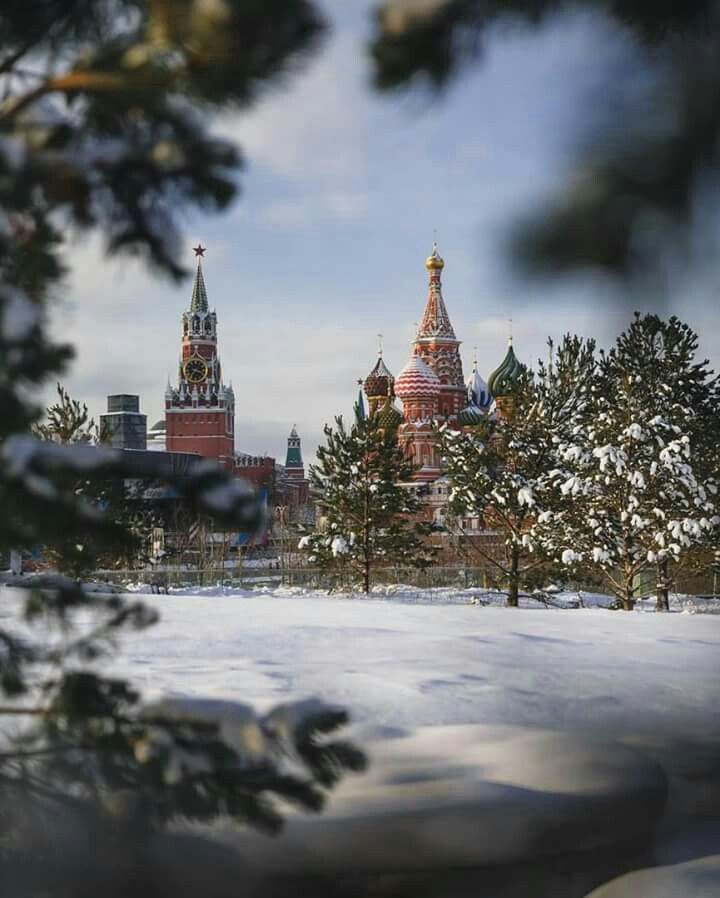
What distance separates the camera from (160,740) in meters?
1.03

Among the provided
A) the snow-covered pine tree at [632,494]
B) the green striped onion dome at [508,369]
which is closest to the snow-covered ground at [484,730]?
the green striped onion dome at [508,369]

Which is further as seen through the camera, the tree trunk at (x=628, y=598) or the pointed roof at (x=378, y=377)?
the tree trunk at (x=628, y=598)

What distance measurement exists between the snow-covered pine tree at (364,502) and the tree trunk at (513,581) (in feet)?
5.24

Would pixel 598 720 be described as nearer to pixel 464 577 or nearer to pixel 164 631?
pixel 164 631

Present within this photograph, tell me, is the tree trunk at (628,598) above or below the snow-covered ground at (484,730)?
below

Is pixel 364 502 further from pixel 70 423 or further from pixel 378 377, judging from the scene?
pixel 70 423

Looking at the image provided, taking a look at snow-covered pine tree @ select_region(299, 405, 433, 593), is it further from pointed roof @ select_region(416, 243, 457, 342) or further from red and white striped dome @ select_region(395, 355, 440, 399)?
pointed roof @ select_region(416, 243, 457, 342)

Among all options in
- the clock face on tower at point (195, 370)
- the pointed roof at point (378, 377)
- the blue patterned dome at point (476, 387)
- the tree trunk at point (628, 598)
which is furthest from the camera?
the tree trunk at point (628, 598)

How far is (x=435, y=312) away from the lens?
132 centimetres

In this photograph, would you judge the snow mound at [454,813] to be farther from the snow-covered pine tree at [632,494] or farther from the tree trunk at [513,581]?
the tree trunk at [513,581]

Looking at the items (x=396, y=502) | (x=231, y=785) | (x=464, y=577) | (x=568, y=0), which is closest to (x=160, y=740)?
(x=231, y=785)

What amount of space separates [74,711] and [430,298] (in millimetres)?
641

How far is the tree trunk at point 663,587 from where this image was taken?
10.8 meters

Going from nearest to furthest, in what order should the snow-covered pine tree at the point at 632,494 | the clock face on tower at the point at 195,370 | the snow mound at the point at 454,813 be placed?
the snow mound at the point at 454,813 → the clock face on tower at the point at 195,370 → the snow-covered pine tree at the point at 632,494
